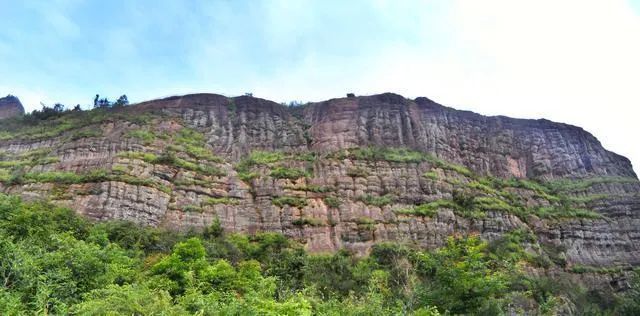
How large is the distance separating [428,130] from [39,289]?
45.4m

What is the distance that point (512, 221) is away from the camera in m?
47.7

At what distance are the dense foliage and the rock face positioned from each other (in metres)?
36.6

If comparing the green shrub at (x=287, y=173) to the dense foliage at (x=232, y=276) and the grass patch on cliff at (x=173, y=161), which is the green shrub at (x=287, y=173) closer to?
the grass patch on cliff at (x=173, y=161)

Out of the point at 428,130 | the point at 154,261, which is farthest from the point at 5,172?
the point at 428,130

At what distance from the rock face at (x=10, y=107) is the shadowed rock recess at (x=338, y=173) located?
1041cm

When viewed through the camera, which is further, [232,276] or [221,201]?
[221,201]

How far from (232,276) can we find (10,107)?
54026mm

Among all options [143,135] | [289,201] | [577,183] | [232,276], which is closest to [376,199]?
[289,201]

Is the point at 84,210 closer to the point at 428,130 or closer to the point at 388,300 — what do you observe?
the point at 388,300

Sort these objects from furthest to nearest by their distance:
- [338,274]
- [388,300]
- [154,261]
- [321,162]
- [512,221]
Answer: [321,162] < [512,221] < [338,274] < [154,261] < [388,300]

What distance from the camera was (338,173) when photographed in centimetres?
4950

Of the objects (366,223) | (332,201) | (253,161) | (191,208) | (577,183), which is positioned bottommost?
(366,223)

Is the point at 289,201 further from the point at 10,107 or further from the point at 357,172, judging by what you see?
the point at 10,107

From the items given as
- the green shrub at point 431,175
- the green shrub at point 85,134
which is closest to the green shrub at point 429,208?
the green shrub at point 431,175
